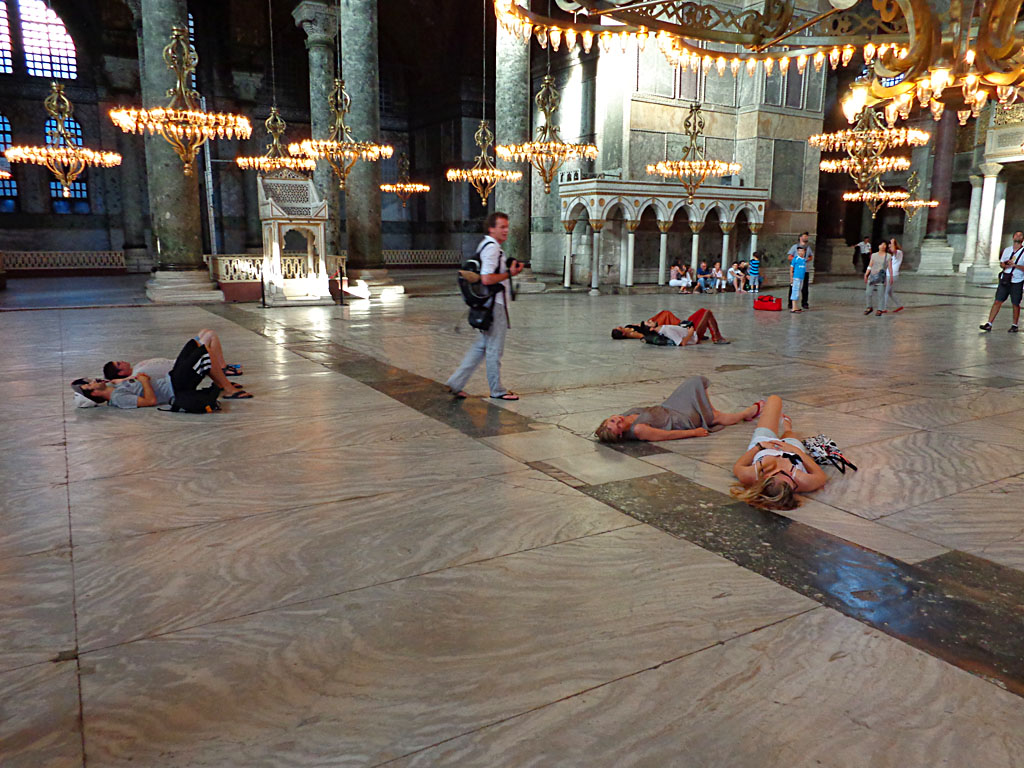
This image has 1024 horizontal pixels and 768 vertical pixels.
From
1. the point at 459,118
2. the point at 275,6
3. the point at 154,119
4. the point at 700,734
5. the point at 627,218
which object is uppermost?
the point at 275,6

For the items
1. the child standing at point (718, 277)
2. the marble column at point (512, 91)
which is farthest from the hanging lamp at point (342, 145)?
the child standing at point (718, 277)

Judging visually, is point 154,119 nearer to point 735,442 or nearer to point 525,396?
point 525,396

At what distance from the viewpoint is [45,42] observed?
28594 millimetres

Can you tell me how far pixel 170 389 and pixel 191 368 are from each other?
1.18ft

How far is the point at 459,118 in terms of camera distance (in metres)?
30.9

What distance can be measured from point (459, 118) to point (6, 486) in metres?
28.8

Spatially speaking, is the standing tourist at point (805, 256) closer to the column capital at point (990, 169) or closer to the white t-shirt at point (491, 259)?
the white t-shirt at point (491, 259)

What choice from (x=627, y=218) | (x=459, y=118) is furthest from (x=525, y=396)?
(x=459, y=118)

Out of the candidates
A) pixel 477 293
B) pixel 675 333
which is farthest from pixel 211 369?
pixel 675 333

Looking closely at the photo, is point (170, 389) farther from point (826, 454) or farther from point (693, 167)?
point (693, 167)

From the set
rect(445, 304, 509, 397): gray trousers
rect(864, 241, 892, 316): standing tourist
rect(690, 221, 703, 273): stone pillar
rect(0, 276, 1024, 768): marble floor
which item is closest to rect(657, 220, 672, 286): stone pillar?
rect(690, 221, 703, 273): stone pillar

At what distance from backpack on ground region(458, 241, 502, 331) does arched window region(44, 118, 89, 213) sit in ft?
93.6

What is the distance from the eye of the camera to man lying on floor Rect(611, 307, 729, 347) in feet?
34.8

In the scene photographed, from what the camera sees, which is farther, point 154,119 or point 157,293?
point 157,293
